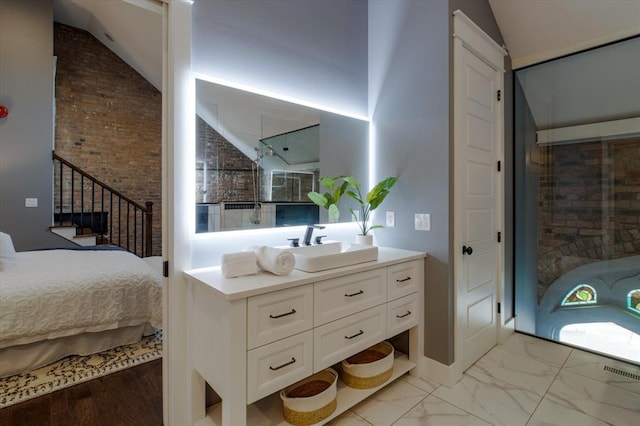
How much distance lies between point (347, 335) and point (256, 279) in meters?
0.64

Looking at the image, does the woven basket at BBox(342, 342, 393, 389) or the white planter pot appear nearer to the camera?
the woven basket at BBox(342, 342, 393, 389)

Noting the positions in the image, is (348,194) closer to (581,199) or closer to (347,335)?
(347,335)

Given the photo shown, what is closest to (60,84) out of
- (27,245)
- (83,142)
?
(83,142)

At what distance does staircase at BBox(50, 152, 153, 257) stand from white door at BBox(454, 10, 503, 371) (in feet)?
15.0

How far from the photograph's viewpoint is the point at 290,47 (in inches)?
82.2

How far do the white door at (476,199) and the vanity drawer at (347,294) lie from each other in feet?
2.17

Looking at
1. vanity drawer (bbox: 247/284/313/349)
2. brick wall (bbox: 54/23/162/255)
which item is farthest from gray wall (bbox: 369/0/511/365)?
brick wall (bbox: 54/23/162/255)

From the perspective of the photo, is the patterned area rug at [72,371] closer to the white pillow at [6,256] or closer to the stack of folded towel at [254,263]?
the white pillow at [6,256]

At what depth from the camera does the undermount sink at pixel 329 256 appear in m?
1.61

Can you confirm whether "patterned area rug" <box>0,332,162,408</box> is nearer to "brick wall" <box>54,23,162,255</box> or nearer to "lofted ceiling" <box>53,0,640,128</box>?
"lofted ceiling" <box>53,0,640,128</box>

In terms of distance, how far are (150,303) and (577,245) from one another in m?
3.79

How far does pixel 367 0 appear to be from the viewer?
2.67 meters

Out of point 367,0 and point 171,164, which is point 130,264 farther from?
point 367,0

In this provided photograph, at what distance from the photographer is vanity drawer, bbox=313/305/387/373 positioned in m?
1.59
